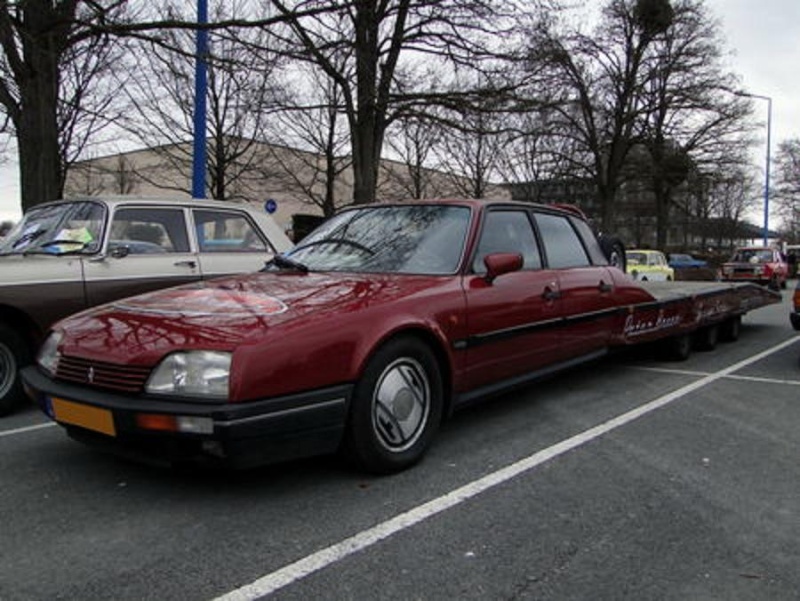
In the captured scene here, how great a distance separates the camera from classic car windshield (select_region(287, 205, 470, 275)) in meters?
4.52

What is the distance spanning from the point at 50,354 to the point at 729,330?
8271 millimetres

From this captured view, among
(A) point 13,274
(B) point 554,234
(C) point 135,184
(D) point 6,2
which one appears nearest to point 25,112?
(D) point 6,2

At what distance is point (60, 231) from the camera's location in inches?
230

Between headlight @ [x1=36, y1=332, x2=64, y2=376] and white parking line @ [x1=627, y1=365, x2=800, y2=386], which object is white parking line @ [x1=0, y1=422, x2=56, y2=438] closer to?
headlight @ [x1=36, y1=332, x2=64, y2=376]

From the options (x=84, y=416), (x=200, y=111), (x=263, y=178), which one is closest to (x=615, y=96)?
(x=263, y=178)

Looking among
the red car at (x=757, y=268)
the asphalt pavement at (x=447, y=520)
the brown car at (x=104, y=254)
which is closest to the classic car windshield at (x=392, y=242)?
the asphalt pavement at (x=447, y=520)

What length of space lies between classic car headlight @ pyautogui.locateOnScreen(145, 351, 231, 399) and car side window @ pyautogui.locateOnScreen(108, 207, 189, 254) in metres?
2.96

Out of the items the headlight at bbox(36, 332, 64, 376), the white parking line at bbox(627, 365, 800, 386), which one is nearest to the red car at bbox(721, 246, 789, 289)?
the white parking line at bbox(627, 365, 800, 386)

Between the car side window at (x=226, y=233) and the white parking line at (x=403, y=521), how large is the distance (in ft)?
12.3

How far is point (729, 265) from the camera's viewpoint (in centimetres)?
2492

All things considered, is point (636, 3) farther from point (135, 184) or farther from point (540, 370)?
point (540, 370)

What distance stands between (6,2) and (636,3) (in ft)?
101

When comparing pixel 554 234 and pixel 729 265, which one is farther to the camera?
pixel 729 265

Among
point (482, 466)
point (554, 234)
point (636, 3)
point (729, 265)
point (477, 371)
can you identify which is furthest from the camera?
point (636, 3)
